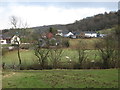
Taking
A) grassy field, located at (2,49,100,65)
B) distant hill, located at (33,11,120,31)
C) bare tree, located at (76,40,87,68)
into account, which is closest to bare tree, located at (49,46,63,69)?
grassy field, located at (2,49,100,65)

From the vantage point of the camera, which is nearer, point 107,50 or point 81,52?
point 107,50

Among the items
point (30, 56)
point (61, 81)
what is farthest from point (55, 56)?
point (61, 81)

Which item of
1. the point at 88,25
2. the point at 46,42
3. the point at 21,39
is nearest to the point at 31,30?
the point at 21,39

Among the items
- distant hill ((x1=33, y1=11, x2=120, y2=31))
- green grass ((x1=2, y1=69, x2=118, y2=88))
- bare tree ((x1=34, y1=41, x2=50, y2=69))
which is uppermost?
distant hill ((x1=33, y1=11, x2=120, y2=31))

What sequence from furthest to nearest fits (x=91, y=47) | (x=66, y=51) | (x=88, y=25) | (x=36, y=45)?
(x=88, y=25) < (x=66, y=51) < (x=91, y=47) < (x=36, y=45)

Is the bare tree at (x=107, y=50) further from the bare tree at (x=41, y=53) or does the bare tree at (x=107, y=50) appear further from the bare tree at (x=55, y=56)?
the bare tree at (x=41, y=53)

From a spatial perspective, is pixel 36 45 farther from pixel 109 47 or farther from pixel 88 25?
pixel 88 25

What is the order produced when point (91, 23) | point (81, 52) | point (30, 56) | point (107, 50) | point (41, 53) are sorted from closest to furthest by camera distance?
point (107, 50) < point (41, 53) < point (81, 52) < point (30, 56) < point (91, 23)

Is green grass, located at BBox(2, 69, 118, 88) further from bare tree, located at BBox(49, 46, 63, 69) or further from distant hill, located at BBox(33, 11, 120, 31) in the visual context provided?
distant hill, located at BBox(33, 11, 120, 31)

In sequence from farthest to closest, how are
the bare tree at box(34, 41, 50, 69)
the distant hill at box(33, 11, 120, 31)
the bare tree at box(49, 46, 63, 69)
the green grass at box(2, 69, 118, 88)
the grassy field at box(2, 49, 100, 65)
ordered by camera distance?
the distant hill at box(33, 11, 120, 31) < the grassy field at box(2, 49, 100, 65) < the bare tree at box(34, 41, 50, 69) < the bare tree at box(49, 46, 63, 69) < the green grass at box(2, 69, 118, 88)

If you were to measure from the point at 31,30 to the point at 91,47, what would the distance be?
6937mm

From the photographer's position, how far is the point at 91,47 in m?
18.5

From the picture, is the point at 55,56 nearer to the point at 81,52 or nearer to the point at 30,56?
the point at 81,52

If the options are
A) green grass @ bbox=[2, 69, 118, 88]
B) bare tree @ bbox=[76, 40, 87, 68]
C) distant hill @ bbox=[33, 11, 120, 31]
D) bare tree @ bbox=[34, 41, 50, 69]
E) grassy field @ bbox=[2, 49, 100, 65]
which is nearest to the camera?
green grass @ bbox=[2, 69, 118, 88]
